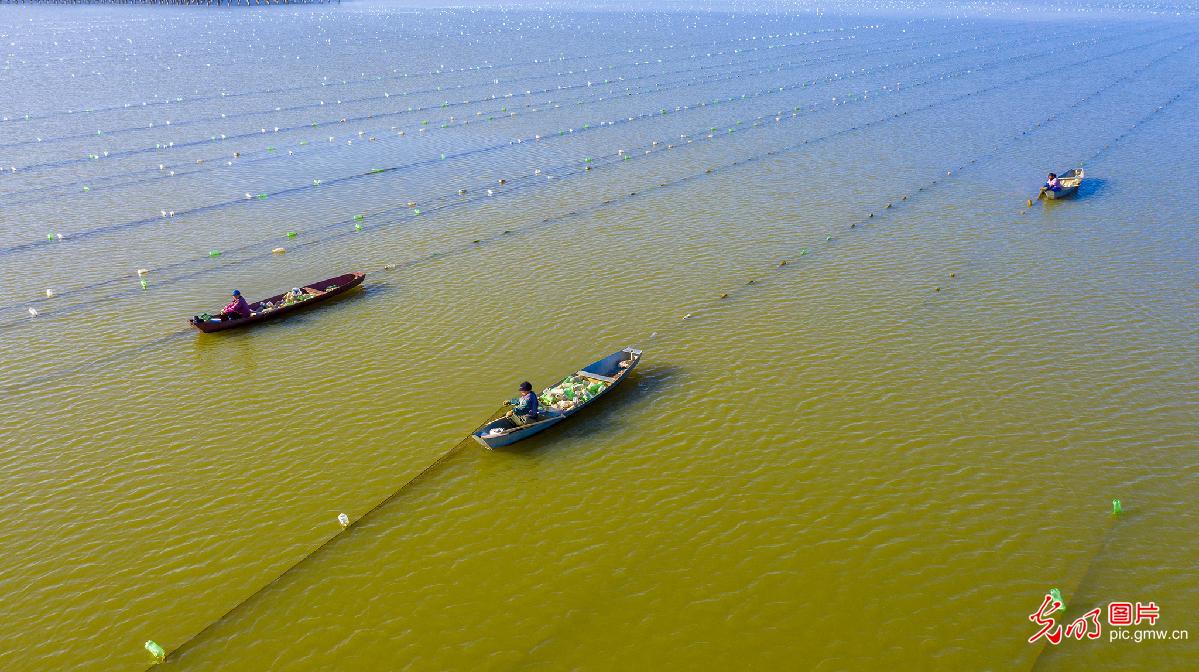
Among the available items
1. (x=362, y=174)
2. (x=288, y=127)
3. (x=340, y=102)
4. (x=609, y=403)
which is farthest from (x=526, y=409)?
(x=340, y=102)

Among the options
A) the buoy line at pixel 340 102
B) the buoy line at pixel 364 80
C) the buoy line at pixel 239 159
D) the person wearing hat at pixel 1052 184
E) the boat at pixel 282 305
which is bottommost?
the person wearing hat at pixel 1052 184

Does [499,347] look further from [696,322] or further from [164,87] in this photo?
[164,87]

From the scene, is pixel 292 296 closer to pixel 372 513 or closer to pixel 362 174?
pixel 372 513

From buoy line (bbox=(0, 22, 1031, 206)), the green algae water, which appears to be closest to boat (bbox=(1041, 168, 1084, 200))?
the green algae water

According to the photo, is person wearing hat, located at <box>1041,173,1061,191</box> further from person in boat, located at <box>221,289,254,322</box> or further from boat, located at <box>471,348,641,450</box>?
person in boat, located at <box>221,289,254,322</box>

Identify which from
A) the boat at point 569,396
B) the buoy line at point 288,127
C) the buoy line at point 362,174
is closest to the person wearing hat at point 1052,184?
the boat at point 569,396

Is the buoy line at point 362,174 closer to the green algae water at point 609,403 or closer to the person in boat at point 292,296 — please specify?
the green algae water at point 609,403

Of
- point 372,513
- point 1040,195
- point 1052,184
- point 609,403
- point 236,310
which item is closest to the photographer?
point 372,513
